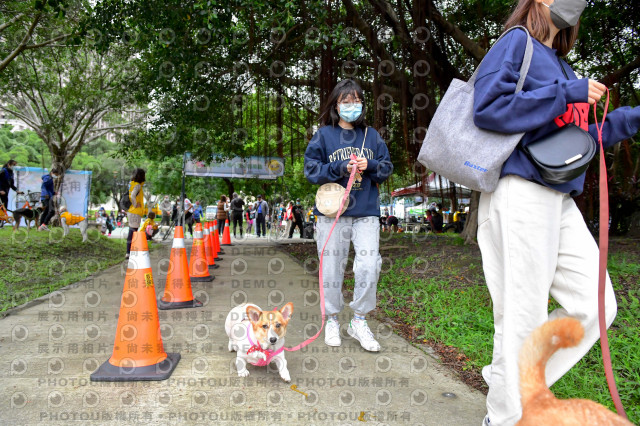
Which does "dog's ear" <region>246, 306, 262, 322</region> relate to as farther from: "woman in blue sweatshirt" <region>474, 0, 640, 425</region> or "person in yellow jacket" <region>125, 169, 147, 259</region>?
"person in yellow jacket" <region>125, 169, 147, 259</region>

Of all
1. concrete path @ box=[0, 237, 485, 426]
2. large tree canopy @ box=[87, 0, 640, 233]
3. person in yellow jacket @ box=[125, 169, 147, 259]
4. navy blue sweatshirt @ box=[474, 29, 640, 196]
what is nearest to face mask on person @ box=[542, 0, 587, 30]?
navy blue sweatshirt @ box=[474, 29, 640, 196]

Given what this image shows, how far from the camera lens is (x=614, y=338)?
9.81ft

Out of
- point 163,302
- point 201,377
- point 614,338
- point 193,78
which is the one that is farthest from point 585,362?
point 193,78

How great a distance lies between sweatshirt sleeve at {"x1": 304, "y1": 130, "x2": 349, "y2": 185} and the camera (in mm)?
3154

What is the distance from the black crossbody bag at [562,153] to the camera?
167 cm

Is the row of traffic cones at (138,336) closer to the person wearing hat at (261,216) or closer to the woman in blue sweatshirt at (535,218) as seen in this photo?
the woman in blue sweatshirt at (535,218)

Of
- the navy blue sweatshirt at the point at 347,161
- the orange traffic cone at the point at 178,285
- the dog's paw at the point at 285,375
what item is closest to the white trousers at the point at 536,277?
the dog's paw at the point at 285,375

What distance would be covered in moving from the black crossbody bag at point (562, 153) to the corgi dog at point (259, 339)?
1681 millimetres

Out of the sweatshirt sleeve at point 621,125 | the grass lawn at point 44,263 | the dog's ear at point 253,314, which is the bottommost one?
the grass lawn at point 44,263

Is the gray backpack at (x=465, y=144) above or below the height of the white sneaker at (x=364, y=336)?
above

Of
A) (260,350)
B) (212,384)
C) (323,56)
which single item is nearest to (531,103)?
(260,350)

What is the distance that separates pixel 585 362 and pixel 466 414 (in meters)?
1.08

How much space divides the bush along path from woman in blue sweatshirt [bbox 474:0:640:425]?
3.11ft

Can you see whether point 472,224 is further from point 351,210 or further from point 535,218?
point 535,218
